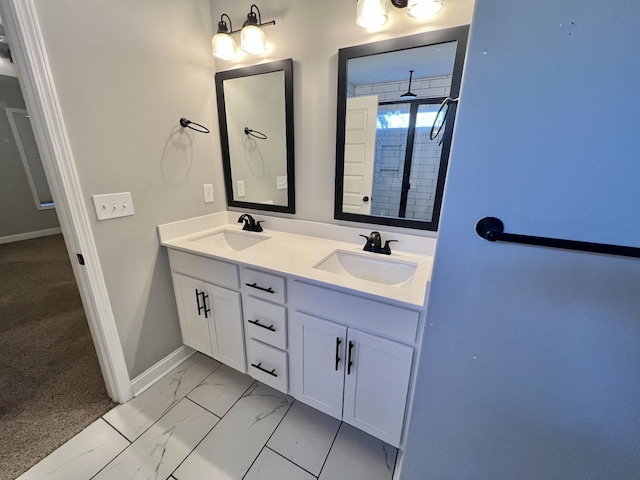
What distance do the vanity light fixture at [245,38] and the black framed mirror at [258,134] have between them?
10 cm

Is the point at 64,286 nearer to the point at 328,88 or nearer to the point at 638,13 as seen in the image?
the point at 328,88

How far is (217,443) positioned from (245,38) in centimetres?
210

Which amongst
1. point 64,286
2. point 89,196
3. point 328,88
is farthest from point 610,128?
point 64,286

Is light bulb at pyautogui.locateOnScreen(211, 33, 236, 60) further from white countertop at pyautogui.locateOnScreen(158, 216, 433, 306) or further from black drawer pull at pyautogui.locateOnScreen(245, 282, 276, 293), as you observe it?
black drawer pull at pyautogui.locateOnScreen(245, 282, 276, 293)

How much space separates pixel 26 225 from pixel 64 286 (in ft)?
8.61

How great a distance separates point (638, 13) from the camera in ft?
1.45

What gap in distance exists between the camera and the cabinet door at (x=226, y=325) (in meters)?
1.36

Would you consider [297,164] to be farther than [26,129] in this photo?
No

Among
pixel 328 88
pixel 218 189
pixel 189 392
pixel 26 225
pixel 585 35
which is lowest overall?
pixel 189 392

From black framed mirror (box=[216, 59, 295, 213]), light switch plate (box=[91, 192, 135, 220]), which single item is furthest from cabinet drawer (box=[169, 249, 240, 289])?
black framed mirror (box=[216, 59, 295, 213])

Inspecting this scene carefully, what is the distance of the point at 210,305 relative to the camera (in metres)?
1.45

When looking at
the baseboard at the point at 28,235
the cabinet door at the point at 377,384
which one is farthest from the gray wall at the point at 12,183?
the cabinet door at the point at 377,384

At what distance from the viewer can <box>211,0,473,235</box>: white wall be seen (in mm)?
1224

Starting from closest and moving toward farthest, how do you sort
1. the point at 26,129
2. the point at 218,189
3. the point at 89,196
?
the point at 89,196
the point at 218,189
the point at 26,129
